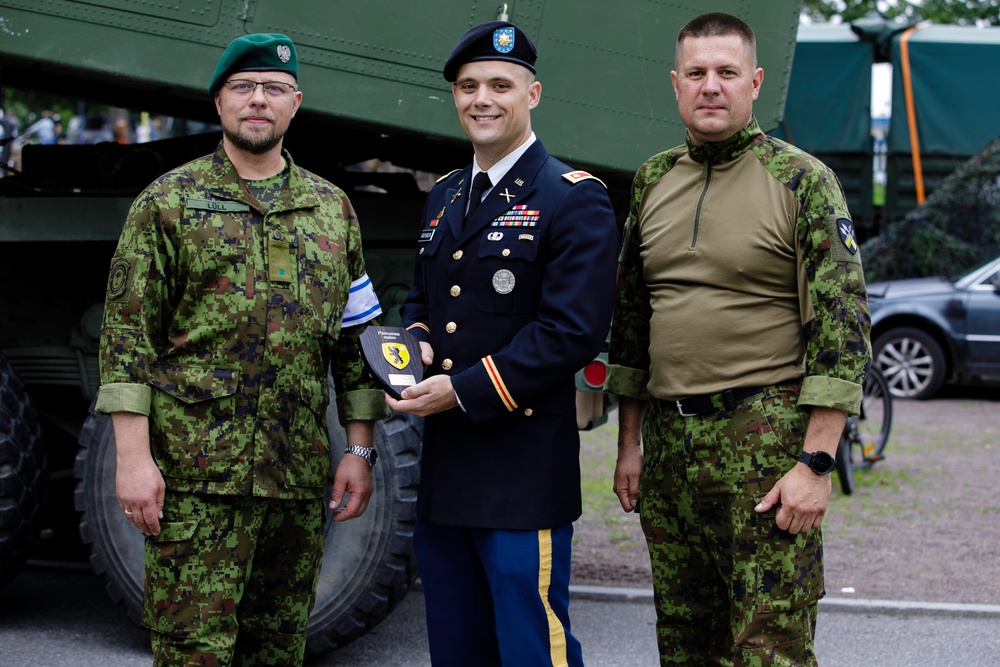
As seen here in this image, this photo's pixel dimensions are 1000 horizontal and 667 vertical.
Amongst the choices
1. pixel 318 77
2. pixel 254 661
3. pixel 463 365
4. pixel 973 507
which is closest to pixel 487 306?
pixel 463 365

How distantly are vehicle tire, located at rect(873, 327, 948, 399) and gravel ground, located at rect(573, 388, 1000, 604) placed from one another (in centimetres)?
181

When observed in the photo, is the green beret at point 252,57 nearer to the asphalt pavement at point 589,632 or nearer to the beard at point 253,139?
the beard at point 253,139

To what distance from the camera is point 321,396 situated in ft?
10.8

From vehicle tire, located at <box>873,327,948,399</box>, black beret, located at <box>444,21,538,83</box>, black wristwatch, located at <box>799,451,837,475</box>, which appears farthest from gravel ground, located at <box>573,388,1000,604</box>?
black beret, located at <box>444,21,538,83</box>

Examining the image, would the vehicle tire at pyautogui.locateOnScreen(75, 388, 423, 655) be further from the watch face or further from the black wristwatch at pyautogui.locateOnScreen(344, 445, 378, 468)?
the watch face

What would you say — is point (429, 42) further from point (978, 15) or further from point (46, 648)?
point (978, 15)

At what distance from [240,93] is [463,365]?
91 cm

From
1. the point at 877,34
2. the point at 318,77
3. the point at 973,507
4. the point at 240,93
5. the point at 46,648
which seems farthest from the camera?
the point at 877,34

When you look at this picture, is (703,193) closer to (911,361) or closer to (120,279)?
(120,279)

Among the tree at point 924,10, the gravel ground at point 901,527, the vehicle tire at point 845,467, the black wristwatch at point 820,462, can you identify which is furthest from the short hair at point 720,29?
the tree at point 924,10

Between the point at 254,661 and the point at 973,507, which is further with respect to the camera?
the point at 973,507

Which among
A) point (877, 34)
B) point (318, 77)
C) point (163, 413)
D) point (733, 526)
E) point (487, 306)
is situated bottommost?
point (733, 526)

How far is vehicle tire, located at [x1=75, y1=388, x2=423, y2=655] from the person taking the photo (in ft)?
14.1

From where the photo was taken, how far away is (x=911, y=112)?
45.0 feet
